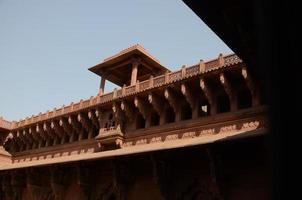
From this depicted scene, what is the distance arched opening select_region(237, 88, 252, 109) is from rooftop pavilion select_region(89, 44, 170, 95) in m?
7.15

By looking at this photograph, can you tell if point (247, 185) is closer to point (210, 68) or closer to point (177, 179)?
point (177, 179)

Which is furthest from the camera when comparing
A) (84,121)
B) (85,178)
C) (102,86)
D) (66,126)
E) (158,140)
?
(102,86)

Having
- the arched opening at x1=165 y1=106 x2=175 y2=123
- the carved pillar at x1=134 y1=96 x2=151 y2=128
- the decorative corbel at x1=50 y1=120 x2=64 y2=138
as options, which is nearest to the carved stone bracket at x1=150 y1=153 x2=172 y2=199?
the arched opening at x1=165 y1=106 x2=175 y2=123

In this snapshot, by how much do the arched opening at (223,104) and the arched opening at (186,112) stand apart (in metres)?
1.56

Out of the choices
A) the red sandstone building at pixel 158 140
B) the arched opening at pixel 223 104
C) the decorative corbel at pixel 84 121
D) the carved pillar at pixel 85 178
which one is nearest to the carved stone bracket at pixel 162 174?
the red sandstone building at pixel 158 140

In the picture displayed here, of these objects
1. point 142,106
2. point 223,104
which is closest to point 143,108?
point 142,106

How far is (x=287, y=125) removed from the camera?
45.1 inches

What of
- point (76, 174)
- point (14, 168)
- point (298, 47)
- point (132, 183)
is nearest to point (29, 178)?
point (14, 168)

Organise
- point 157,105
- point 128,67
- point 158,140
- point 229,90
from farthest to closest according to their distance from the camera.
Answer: point 128,67 → point 157,105 → point 158,140 → point 229,90

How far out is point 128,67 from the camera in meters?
22.6

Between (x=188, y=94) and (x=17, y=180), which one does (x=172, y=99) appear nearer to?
(x=188, y=94)

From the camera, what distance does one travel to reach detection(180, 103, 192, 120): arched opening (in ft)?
50.5

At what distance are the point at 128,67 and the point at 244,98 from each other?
34.8ft

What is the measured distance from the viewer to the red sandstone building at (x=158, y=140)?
32.2ft
